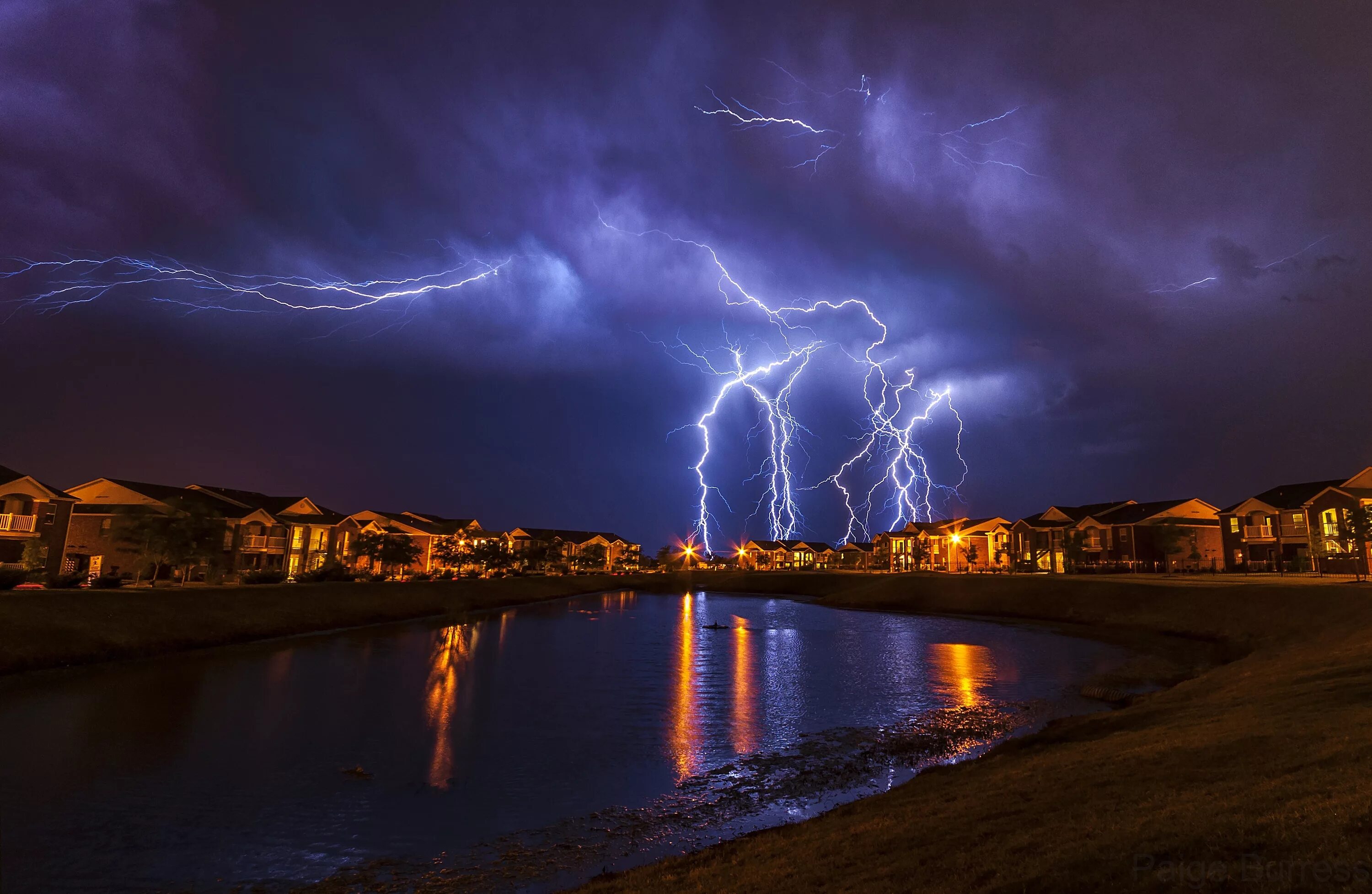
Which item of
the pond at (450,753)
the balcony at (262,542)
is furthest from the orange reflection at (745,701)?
the balcony at (262,542)

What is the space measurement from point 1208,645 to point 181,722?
50.8 meters

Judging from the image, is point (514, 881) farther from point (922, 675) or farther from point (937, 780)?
point (922, 675)

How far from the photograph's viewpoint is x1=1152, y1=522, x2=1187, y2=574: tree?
255ft

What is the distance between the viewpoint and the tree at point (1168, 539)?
3061 inches

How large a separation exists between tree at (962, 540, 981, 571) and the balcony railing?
387ft

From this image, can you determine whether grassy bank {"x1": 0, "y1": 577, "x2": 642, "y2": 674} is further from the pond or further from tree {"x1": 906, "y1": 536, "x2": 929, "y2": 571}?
tree {"x1": 906, "y1": 536, "x2": 929, "y2": 571}

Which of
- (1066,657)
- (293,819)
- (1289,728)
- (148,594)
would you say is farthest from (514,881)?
(148,594)

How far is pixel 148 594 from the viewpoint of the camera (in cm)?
4234

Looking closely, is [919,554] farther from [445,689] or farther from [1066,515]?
[445,689]

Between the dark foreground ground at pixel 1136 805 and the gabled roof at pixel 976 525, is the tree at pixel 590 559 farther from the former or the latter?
the dark foreground ground at pixel 1136 805

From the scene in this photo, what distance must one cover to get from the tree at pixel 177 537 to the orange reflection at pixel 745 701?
42.7 m

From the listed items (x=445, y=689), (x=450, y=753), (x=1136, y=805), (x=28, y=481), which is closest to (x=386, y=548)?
(x=28, y=481)

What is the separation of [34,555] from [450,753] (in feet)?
187

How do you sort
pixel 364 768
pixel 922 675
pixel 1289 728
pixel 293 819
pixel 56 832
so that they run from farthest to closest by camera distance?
pixel 922 675, pixel 364 768, pixel 293 819, pixel 56 832, pixel 1289 728
